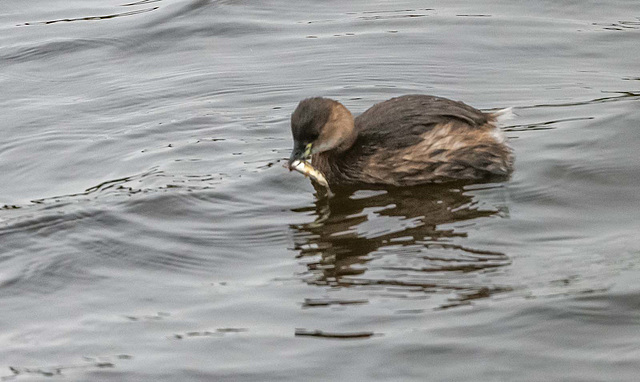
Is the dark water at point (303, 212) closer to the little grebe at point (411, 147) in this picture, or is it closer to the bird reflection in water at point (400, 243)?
the bird reflection in water at point (400, 243)

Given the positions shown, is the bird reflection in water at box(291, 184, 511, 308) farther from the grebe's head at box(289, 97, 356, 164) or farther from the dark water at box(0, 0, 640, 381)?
the grebe's head at box(289, 97, 356, 164)

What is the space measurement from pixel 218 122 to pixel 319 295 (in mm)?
3397

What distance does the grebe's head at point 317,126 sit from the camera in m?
6.91

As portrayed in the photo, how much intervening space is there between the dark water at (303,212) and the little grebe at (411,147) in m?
0.20

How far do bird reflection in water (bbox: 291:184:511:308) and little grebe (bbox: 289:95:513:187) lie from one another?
0.13 meters

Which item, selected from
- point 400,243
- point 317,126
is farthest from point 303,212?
point 400,243

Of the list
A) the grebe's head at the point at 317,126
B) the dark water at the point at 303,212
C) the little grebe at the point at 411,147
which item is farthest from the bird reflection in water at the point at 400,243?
the grebe's head at the point at 317,126

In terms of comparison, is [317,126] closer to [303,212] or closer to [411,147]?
[303,212]

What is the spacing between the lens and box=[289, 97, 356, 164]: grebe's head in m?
6.91

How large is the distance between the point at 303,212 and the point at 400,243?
0.91m

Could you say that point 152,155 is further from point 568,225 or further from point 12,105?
point 568,225

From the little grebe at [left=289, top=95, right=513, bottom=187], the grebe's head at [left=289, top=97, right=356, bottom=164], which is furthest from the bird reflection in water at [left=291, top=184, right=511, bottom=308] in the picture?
the grebe's head at [left=289, top=97, right=356, bottom=164]

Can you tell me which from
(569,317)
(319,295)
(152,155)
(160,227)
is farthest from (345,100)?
(569,317)

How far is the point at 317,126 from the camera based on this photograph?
6.93 metres
